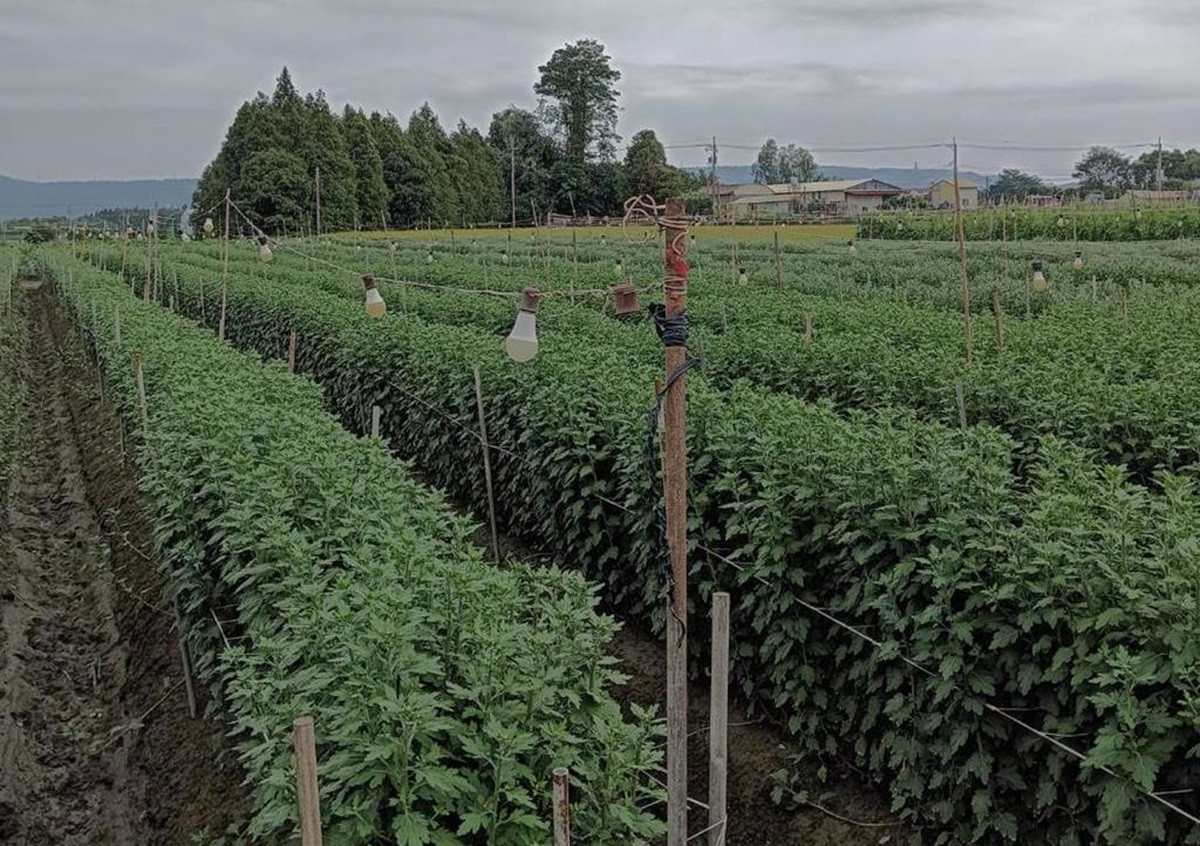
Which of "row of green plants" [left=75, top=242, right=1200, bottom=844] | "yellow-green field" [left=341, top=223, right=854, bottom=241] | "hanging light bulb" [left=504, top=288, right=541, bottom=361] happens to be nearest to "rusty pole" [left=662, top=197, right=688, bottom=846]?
"hanging light bulb" [left=504, top=288, right=541, bottom=361]

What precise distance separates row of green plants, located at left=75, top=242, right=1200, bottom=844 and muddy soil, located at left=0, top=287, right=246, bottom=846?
10.6 ft

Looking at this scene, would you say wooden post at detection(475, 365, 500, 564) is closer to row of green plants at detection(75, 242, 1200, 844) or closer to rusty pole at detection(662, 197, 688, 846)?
row of green plants at detection(75, 242, 1200, 844)

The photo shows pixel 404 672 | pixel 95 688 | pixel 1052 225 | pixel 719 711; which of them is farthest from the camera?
pixel 1052 225

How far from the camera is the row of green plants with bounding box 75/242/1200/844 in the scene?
4.38m

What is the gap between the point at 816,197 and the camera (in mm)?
92750

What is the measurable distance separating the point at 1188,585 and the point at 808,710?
2.57m

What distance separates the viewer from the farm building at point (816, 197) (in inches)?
3132

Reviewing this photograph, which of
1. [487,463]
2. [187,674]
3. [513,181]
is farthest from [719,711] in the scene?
[513,181]

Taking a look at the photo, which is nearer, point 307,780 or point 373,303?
point 307,780

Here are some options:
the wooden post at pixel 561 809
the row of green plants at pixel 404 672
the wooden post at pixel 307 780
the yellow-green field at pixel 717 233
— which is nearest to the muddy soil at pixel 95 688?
the row of green plants at pixel 404 672

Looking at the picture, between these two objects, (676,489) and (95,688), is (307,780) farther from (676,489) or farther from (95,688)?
(95,688)

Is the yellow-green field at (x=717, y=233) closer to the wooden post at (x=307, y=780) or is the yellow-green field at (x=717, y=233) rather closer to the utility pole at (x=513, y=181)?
the utility pole at (x=513, y=181)

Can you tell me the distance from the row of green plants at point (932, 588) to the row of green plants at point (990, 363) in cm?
107

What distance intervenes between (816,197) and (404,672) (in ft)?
306
